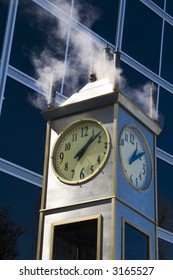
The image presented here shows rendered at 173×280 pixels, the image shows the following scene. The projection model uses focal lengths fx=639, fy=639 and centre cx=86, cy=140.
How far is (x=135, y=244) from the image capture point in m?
5.68

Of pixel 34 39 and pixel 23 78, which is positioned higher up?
pixel 34 39

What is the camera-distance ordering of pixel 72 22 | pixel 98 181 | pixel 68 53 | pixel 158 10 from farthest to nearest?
pixel 158 10, pixel 72 22, pixel 68 53, pixel 98 181

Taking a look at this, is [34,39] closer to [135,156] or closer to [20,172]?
[20,172]

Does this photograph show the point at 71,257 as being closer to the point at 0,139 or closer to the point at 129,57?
the point at 0,139

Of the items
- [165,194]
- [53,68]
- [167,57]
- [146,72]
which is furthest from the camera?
[167,57]

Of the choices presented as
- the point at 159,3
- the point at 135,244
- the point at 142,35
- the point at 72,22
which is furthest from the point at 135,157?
the point at 159,3

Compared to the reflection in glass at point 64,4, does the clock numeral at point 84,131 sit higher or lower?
lower

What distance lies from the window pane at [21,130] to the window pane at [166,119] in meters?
Answer: 5.26

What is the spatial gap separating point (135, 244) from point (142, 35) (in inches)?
600

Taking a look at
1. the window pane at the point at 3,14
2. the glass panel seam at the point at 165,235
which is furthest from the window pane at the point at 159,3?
the glass panel seam at the point at 165,235

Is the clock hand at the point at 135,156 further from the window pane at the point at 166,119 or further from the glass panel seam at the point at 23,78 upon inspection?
the window pane at the point at 166,119

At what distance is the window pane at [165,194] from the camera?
1880cm

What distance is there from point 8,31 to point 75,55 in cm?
237

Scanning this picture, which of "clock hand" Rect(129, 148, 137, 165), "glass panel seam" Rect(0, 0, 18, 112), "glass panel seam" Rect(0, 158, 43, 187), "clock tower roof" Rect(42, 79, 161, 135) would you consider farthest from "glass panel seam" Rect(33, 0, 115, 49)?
"clock hand" Rect(129, 148, 137, 165)
